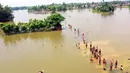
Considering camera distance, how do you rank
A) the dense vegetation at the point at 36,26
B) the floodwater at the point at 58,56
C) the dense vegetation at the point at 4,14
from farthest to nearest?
the dense vegetation at the point at 4,14, the dense vegetation at the point at 36,26, the floodwater at the point at 58,56

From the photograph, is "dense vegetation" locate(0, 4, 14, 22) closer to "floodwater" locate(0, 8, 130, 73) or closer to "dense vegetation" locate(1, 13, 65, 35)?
"dense vegetation" locate(1, 13, 65, 35)

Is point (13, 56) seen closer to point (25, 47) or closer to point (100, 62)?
point (25, 47)

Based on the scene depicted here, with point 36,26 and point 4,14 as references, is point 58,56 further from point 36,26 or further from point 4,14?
point 4,14

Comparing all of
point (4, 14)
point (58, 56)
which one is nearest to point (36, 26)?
point (58, 56)

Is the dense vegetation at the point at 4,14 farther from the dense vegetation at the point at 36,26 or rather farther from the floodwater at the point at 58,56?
the floodwater at the point at 58,56

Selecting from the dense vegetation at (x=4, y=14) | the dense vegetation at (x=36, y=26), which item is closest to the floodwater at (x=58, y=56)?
the dense vegetation at (x=36, y=26)

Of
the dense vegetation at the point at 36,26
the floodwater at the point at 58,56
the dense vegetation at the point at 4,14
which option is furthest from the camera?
the dense vegetation at the point at 4,14

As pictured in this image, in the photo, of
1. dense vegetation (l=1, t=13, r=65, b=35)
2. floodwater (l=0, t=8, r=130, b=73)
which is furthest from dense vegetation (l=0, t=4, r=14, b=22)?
floodwater (l=0, t=8, r=130, b=73)

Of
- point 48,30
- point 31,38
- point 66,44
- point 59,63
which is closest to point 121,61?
point 59,63
